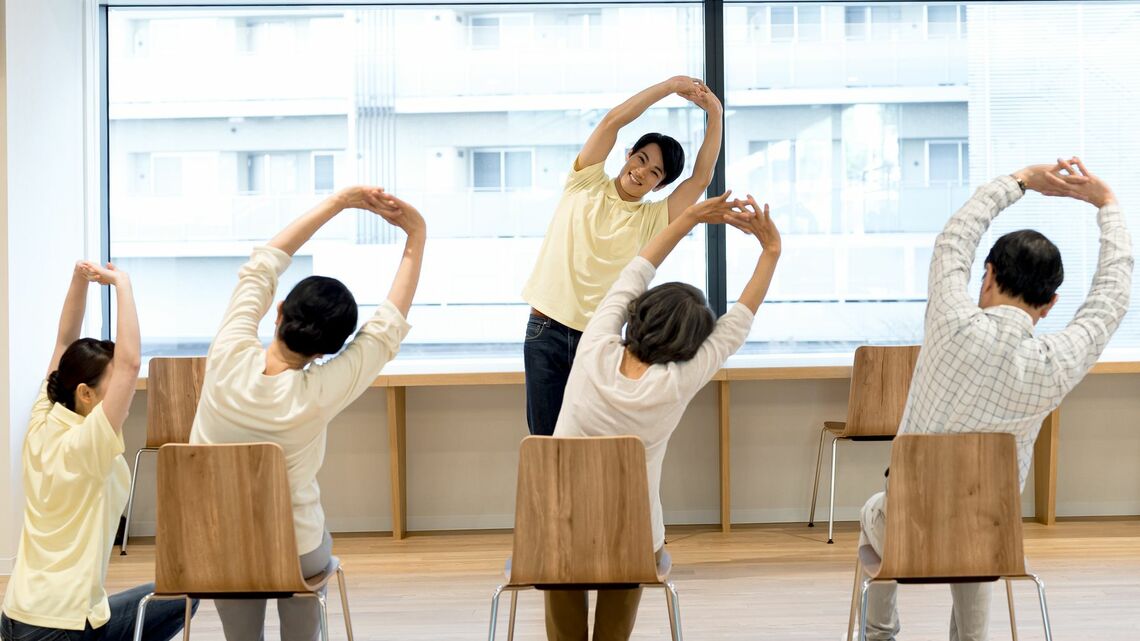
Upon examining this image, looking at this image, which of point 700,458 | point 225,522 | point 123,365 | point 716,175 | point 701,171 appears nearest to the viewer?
point 225,522

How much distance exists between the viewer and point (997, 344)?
2049 millimetres

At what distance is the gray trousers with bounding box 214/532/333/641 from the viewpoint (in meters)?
2.20

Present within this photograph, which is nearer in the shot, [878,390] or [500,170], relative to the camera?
[878,390]

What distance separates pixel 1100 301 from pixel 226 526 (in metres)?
1.85

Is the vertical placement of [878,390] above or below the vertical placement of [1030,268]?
below

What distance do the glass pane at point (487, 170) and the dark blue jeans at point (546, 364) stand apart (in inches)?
75.4

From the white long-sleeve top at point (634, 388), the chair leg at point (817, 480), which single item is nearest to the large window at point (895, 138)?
the chair leg at point (817, 480)

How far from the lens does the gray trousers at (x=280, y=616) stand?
2.20 m

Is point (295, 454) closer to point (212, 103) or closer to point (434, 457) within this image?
point (434, 457)

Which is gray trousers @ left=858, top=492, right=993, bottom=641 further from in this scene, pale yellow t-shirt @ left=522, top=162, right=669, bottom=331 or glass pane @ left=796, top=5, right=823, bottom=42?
glass pane @ left=796, top=5, right=823, bottom=42

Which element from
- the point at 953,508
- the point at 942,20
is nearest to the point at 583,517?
the point at 953,508

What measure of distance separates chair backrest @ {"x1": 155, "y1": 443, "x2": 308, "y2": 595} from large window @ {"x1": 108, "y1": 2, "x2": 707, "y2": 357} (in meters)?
2.82

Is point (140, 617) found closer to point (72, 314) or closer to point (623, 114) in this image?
point (72, 314)

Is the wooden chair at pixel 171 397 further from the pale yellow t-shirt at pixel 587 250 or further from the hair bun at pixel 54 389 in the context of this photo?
the hair bun at pixel 54 389
